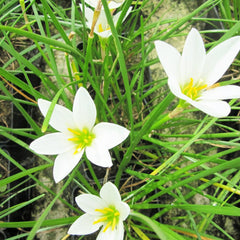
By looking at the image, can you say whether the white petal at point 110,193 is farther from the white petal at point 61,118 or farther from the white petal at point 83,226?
the white petal at point 61,118

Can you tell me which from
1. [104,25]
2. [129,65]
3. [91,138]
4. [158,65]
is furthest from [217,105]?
[158,65]

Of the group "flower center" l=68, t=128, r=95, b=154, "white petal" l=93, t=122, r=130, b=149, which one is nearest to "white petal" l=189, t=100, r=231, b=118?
"white petal" l=93, t=122, r=130, b=149

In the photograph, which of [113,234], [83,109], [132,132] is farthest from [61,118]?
[113,234]

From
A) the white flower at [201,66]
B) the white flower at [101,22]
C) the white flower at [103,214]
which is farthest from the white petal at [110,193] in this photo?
the white flower at [101,22]

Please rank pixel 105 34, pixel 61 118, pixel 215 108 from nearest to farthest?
pixel 215 108, pixel 61 118, pixel 105 34

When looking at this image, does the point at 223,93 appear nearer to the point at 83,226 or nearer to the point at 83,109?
the point at 83,109

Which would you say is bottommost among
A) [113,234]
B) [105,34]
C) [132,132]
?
[113,234]

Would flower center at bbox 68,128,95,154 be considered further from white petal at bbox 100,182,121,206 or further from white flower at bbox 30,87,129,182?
white petal at bbox 100,182,121,206
